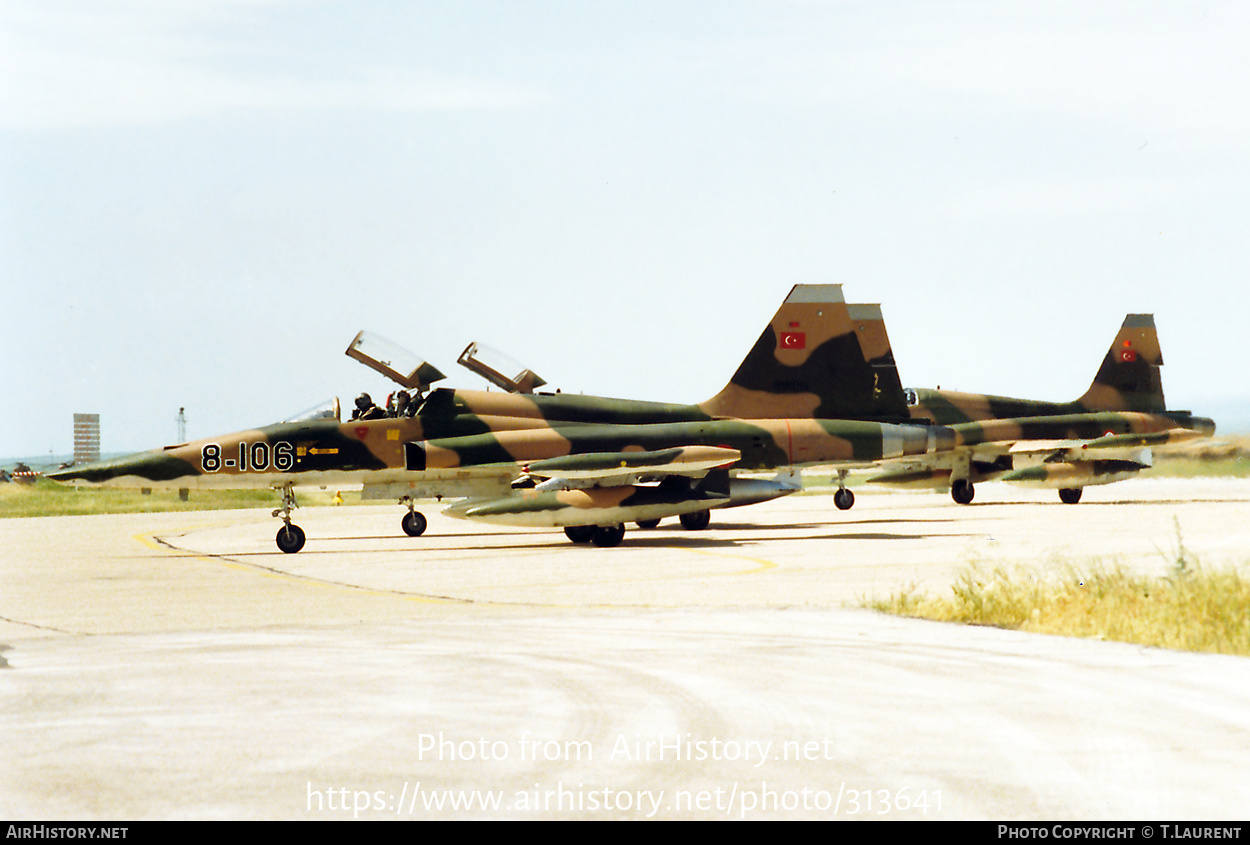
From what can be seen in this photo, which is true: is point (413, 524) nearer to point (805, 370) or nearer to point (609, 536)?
point (609, 536)

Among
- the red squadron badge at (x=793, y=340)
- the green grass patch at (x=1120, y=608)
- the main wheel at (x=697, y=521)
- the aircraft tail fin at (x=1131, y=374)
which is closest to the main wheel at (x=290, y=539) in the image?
the main wheel at (x=697, y=521)

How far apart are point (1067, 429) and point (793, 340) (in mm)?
13347

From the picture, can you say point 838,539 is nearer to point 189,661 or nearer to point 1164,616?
point 1164,616

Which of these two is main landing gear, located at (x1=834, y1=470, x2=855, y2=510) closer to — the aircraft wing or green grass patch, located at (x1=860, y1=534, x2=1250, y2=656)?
the aircraft wing

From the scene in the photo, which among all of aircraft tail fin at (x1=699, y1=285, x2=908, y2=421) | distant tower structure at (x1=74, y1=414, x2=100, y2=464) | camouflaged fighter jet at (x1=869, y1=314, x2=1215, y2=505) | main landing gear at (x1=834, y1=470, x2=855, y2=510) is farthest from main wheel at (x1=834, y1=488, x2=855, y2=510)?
distant tower structure at (x1=74, y1=414, x2=100, y2=464)

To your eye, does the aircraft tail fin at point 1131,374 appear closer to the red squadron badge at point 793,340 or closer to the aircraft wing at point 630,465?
the red squadron badge at point 793,340

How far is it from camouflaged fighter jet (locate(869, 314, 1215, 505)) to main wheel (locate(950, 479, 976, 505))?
3 centimetres

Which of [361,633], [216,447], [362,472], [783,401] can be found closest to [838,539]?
[783,401]

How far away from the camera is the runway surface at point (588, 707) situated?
520 centimetres

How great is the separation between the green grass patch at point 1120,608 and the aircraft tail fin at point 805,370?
1337 centimetres

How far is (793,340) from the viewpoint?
85.8 feet

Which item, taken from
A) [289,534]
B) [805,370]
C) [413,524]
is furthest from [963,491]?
[289,534]

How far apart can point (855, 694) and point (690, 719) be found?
1.25 m

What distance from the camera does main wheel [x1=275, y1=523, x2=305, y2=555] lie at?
21.8 metres
